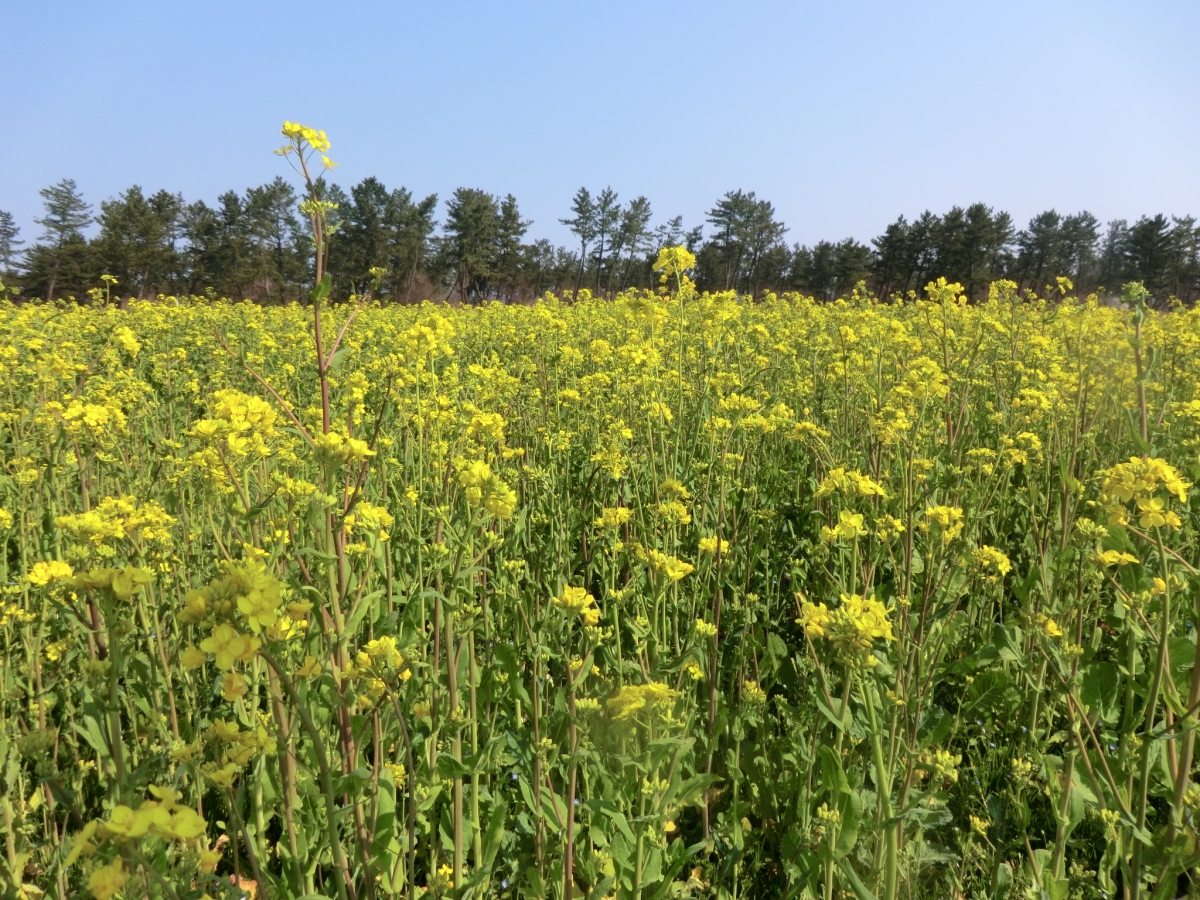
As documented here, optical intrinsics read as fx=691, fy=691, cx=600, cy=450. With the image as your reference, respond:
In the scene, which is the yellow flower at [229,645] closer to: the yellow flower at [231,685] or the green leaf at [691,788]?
the yellow flower at [231,685]

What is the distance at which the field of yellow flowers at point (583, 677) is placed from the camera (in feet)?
4.49

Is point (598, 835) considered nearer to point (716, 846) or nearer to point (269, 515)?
point (716, 846)

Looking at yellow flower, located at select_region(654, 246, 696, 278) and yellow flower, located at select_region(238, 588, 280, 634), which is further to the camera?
yellow flower, located at select_region(654, 246, 696, 278)

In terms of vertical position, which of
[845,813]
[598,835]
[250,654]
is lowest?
[598,835]

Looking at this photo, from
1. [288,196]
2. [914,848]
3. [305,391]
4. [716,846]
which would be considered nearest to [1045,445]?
[914,848]

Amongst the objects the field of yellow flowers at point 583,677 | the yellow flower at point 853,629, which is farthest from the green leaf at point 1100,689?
the yellow flower at point 853,629

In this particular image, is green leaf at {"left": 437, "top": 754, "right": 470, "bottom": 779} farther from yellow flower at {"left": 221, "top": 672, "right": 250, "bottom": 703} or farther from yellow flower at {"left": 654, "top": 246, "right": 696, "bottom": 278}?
yellow flower at {"left": 654, "top": 246, "right": 696, "bottom": 278}

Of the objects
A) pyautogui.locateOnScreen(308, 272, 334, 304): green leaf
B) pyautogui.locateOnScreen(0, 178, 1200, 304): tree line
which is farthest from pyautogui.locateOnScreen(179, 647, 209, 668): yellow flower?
pyautogui.locateOnScreen(0, 178, 1200, 304): tree line

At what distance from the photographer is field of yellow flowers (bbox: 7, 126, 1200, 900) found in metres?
1.37

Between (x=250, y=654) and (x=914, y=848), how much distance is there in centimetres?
175

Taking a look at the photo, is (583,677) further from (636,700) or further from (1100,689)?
(1100,689)

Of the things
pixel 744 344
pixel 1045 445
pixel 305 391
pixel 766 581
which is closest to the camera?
pixel 766 581

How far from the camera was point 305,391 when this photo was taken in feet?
21.4

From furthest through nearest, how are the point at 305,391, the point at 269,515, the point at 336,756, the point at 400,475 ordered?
the point at 305,391
the point at 400,475
the point at 269,515
the point at 336,756
